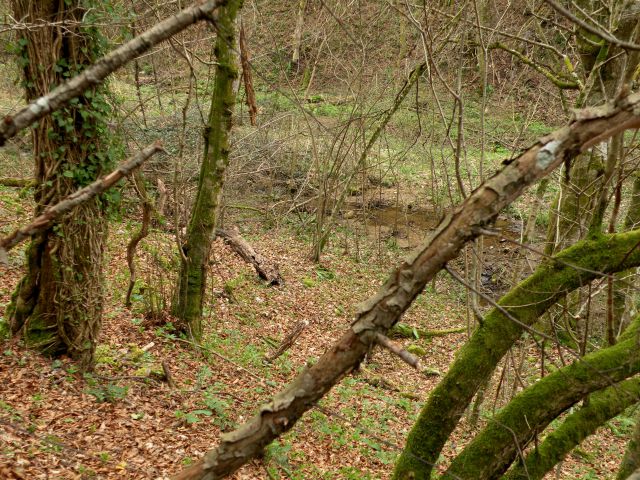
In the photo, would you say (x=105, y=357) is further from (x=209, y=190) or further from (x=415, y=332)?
(x=415, y=332)

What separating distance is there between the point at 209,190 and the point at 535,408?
5177mm

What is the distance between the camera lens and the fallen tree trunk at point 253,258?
11.4 metres

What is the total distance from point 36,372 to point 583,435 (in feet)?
16.4

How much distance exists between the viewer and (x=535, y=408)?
369cm

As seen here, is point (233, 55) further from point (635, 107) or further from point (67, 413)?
point (635, 107)

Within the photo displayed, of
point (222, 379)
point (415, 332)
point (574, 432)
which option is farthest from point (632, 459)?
point (415, 332)

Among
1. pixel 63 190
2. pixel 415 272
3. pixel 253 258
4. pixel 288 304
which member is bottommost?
pixel 63 190

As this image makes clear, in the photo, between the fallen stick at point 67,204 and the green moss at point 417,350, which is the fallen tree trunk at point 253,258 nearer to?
the green moss at point 417,350

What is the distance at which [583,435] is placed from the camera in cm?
391

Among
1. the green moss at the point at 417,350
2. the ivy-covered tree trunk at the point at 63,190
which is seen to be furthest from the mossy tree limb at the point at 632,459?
the green moss at the point at 417,350

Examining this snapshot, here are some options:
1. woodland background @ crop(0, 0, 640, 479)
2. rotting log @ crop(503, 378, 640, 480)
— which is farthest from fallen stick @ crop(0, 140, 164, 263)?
rotting log @ crop(503, 378, 640, 480)

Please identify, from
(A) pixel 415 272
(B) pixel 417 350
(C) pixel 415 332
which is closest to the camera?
(A) pixel 415 272

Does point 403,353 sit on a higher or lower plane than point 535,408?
lower

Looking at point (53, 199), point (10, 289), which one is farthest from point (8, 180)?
point (53, 199)
